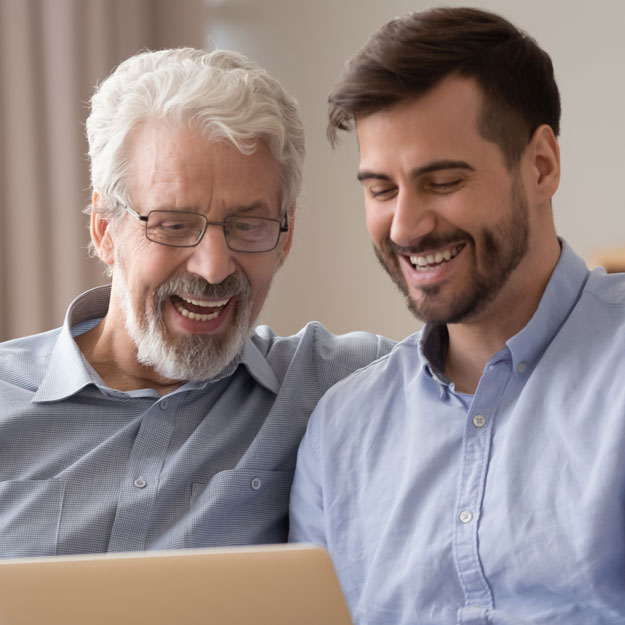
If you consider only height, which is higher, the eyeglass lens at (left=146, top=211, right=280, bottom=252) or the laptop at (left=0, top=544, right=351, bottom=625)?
the eyeglass lens at (left=146, top=211, right=280, bottom=252)

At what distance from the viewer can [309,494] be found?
1641mm

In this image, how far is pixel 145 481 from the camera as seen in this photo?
5.39 ft

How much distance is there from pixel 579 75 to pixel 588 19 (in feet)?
0.58

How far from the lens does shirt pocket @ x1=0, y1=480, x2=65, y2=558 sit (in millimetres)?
1605

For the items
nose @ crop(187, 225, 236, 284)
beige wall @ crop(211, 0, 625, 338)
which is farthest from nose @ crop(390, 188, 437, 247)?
beige wall @ crop(211, 0, 625, 338)

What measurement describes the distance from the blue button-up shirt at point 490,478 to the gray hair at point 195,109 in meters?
0.48

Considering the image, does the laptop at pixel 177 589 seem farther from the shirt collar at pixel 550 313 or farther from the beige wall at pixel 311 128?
the beige wall at pixel 311 128

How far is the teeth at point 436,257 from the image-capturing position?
4.94 feet

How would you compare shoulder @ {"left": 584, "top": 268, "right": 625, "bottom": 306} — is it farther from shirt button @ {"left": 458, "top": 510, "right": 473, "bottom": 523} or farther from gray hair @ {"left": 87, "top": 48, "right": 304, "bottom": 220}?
gray hair @ {"left": 87, "top": 48, "right": 304, "bottom": 220}

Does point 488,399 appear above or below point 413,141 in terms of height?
below

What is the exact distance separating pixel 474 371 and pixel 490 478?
213 mm

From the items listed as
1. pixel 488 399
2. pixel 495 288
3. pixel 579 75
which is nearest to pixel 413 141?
pixel 495 288

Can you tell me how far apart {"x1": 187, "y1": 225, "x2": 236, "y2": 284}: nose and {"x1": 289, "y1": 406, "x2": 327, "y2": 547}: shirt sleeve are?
0.30m

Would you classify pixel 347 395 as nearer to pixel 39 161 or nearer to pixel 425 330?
pixel 425 330
